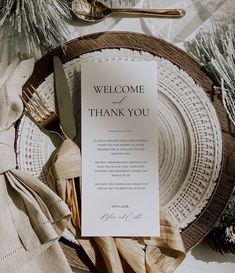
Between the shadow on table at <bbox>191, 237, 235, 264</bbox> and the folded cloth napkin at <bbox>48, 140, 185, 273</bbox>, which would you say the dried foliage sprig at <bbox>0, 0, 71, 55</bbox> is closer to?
the folded cloth napkin at <bbox>48, 140, 185, 273</bbox>

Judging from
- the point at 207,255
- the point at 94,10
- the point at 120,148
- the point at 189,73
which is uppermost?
the point at 94,10

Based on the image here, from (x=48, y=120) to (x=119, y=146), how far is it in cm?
11

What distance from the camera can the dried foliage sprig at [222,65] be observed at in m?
0.78

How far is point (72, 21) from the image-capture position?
0.80 m

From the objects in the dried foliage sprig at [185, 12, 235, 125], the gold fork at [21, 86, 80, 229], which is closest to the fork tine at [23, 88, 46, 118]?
the gold fork at [21, 86, 80, 229]

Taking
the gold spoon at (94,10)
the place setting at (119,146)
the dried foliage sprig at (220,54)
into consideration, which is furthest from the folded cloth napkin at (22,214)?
the dried foliage sprig at (220,54)

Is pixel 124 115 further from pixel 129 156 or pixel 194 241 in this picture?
pixel 194 241

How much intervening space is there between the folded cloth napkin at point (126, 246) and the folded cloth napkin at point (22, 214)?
27 mm

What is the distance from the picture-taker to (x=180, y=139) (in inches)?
30.8

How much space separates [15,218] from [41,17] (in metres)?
0.29

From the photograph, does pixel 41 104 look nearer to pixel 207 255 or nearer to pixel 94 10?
pixel 94 10

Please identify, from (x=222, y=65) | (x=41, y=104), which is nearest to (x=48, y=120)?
(x=41, y=104)

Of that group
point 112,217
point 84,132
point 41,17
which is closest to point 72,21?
point 41,17
